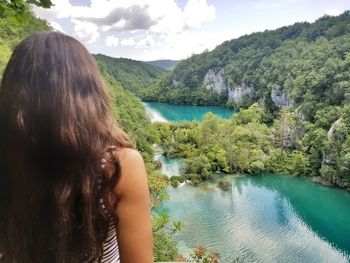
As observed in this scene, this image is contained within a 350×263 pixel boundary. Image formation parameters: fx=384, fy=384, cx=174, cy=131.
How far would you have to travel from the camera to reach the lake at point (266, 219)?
1516 centimetres

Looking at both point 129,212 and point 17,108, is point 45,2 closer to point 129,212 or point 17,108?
point 17,108

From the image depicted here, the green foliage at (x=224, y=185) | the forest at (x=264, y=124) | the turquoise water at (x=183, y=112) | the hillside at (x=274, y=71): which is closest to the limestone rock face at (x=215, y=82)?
the hillside at (x=274, y=71)

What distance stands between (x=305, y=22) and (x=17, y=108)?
82416 mm

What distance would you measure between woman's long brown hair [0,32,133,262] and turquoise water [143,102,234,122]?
160ft

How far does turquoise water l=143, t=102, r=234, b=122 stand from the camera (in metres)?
53.0

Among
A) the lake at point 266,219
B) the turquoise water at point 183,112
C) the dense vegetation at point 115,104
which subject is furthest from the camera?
the turquoise water at point 183,112

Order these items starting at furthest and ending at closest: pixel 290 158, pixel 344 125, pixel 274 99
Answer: pixel 274 99 → pixel 290 158 → pixel 344 125

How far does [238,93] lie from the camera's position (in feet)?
208

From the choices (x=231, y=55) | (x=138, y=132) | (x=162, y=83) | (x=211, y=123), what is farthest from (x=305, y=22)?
(x=138, y=132)

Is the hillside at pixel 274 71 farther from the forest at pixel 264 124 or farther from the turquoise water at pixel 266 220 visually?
the turquoise water at pixel 266 220

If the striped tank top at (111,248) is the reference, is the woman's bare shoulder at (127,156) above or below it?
above

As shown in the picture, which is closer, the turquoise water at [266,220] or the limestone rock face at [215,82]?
the turquoise water at [266,220]

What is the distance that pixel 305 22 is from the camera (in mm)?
76062

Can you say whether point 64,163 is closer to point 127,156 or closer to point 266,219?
point 127,156
